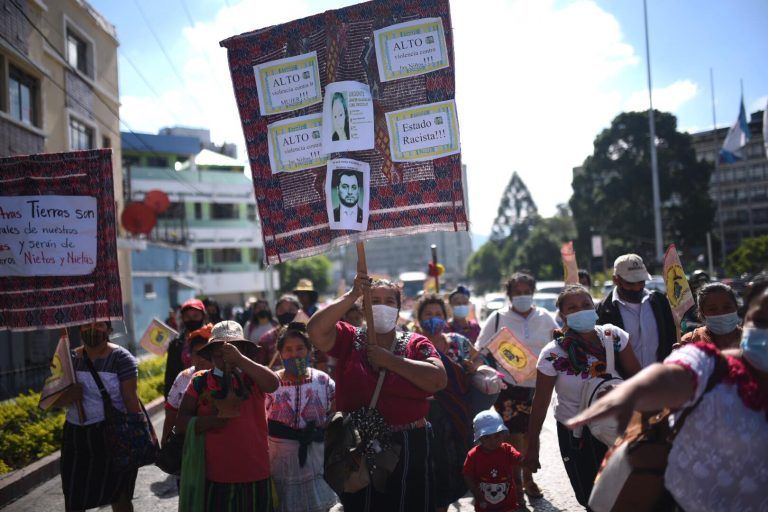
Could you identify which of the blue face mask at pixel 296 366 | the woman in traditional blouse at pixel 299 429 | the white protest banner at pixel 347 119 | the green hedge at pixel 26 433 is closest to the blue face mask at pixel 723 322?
the white protest banner at pixel 347 119

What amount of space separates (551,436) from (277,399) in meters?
4.60

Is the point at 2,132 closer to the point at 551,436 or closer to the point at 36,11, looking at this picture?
the point at 36,11

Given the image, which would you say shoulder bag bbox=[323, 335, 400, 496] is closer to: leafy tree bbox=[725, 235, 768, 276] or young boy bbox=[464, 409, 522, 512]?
young boy bbox=[464, 409, 522, 512]

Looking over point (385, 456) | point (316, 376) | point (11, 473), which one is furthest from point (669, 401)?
point (11, 473)

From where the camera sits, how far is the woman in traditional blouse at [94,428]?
15.4 ft

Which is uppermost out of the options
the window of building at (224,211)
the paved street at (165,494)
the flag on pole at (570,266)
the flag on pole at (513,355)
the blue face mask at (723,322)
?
the window of building at (224,211)

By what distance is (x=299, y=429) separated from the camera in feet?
14.9

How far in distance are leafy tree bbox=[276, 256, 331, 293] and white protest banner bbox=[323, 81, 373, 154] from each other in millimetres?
56710

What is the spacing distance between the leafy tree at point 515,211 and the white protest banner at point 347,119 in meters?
88.4

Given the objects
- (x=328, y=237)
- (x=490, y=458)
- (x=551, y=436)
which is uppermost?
(x=328, y=237)

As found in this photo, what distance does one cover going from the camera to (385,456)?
3373 millimetres

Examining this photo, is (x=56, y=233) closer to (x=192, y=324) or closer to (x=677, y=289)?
(x=192, y=324)

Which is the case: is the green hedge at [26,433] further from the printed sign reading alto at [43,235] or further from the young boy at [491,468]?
the young boy at [491,468]

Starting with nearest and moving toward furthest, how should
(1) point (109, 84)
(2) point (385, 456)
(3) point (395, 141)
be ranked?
1. (2) point (385, 456)
2. (3) point (395, 141)
3. (1) point (109, 84)
